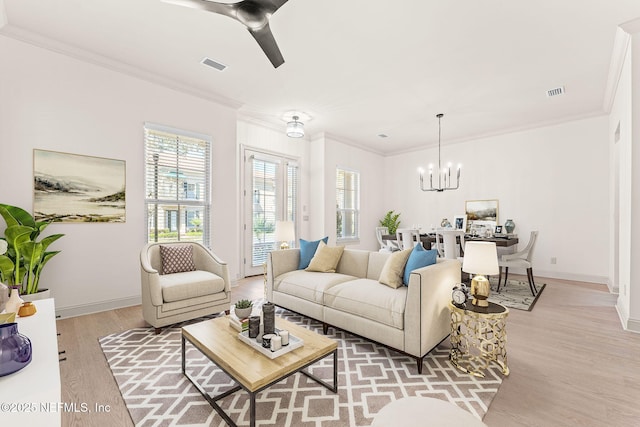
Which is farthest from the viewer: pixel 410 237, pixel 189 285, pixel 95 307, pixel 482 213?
pixel 482 213

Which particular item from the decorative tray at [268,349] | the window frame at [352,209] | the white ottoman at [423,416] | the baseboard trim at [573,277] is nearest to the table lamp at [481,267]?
the white ottoman at [423,416]

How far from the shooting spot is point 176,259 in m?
3.58

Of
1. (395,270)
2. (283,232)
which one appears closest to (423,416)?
(395,270)

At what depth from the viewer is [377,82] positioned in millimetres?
4090

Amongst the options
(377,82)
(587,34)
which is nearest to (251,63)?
(377,82)

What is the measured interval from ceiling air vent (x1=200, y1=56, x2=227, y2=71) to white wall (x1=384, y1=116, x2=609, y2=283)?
5255mm

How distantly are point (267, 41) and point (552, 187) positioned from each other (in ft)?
19.6

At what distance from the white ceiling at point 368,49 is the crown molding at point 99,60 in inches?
0.4

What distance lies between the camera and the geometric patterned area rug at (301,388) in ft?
5.75

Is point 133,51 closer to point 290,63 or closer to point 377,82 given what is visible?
point 290,63

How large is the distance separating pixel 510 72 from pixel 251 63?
11.0ft

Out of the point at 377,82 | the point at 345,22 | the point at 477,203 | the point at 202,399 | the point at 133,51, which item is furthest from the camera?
the point at 477,203

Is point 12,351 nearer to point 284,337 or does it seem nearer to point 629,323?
point 284,337

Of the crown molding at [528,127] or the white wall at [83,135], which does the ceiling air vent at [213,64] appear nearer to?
the white wall at [83,135]
